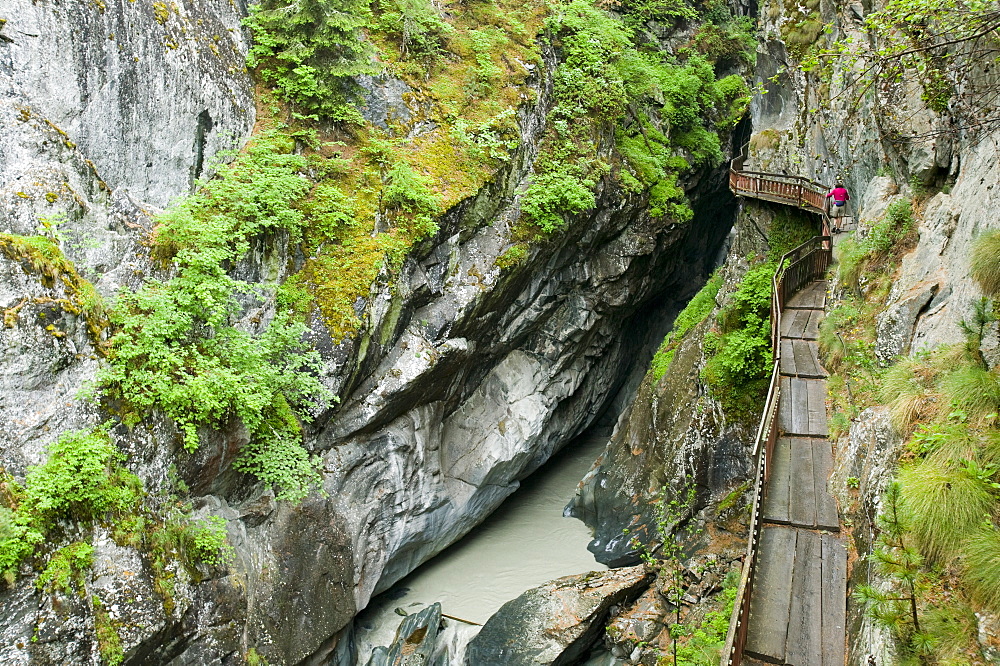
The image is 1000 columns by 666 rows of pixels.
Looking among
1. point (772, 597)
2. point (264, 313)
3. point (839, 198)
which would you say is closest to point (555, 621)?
point (772, 597)

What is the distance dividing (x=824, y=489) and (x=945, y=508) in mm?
3176

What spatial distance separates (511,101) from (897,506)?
13.6 m

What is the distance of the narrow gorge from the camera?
7473 mm

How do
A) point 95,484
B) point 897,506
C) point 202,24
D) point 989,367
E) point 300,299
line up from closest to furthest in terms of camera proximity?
1. point 897,506
2. point 989,367
3. point 95,484
4. point 300,299
5. point 202,24

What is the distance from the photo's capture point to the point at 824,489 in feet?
26.7

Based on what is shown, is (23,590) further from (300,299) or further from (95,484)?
(300,299)

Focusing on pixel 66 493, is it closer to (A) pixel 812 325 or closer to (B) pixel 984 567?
(B) pixel 984 567

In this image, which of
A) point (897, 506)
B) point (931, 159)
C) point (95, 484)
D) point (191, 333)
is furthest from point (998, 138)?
point (95, 484)

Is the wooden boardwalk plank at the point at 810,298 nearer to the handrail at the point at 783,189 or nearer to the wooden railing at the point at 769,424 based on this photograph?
the wooden railing at the point at 769,424

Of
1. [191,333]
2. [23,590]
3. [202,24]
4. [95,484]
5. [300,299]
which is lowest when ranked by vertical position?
[23,590]

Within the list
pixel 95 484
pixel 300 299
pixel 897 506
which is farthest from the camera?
pixel 300 299

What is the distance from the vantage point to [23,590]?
26.7 feet

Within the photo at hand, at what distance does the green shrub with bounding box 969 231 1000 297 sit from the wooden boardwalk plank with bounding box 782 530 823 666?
11.2 feet

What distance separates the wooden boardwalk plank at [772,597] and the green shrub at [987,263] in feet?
11.6
